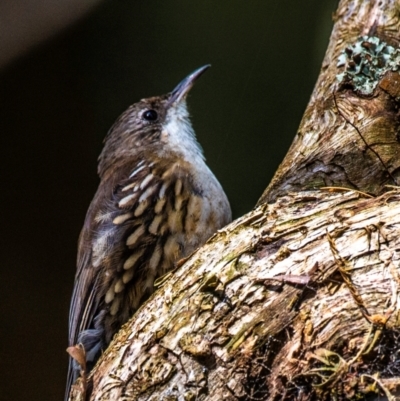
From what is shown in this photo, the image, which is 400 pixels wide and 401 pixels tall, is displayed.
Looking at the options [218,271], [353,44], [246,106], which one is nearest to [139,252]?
[218,271]

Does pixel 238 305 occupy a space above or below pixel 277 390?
above

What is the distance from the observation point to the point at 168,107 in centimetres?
488

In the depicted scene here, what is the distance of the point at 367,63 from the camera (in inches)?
151

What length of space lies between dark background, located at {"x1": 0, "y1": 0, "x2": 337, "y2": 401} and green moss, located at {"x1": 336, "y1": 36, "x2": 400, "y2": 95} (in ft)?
4.84

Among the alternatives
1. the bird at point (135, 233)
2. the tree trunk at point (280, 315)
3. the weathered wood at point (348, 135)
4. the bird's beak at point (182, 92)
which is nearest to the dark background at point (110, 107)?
the bird's beak at point (182, 92)

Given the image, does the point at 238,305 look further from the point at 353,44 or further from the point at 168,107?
the point at 168,107

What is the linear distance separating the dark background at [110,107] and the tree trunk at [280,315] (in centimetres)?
207

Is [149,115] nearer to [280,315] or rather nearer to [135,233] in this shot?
[135,233]

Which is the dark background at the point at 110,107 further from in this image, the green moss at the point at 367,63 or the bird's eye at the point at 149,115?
the green moss at the point at 367,63

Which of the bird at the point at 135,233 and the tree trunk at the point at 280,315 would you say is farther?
the bird at the point at 135,233

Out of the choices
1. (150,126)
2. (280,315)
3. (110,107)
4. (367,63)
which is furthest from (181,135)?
(280,315)

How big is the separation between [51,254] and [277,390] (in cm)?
289

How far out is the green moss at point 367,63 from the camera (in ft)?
12.4

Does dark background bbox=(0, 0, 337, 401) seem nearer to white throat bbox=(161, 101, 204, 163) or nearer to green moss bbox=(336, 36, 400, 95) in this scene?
white throat bbox=(161, 101, 204, 163)
